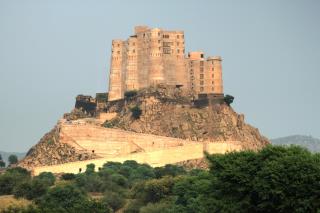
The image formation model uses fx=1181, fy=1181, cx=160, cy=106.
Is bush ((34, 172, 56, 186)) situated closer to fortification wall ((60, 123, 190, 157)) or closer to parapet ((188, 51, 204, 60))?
fortification wall ((60, 123, 190, 157))

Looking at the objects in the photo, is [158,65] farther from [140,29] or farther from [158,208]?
[158,208]

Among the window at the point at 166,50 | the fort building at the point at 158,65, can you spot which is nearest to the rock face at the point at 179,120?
the fort building at the point at 158,65

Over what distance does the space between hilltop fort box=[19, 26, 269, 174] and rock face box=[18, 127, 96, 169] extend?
18cm

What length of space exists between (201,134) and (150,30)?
55.2 feet

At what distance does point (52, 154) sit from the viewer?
161 m

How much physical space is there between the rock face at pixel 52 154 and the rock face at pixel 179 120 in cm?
1003

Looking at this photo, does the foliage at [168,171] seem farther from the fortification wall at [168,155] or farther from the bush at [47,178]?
the bush at [47,178]

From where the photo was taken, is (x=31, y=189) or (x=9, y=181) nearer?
(x=31, y=189)

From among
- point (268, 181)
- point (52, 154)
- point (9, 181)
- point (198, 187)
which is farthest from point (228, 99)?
point (268, 181)

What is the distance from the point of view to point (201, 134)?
169 metres

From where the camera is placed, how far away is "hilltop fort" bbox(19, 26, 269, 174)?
161875 mm

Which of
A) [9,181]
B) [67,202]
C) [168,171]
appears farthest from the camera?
[168,171]

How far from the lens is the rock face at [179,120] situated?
168875mm

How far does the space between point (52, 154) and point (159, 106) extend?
19143 mm
